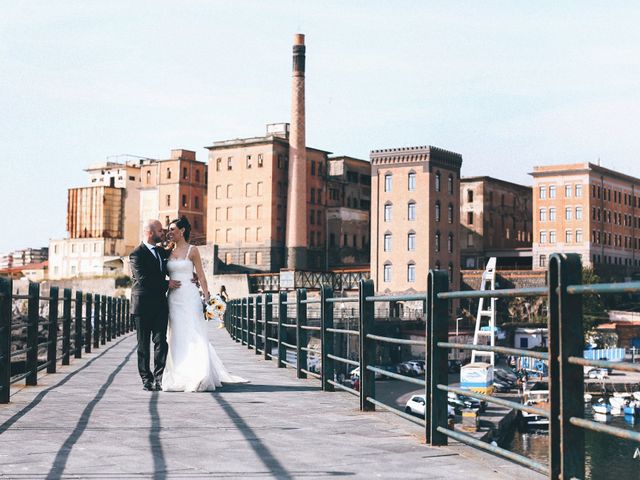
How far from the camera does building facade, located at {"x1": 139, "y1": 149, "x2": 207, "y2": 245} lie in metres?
95.6

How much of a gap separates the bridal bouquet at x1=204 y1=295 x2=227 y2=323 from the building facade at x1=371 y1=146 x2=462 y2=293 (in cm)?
6604

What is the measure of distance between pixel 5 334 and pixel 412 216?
2838 inches

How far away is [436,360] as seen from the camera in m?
6.22

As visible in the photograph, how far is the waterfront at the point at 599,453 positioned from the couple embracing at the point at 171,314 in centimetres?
2776

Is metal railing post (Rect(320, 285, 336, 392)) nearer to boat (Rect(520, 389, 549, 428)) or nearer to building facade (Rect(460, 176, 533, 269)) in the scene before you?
boat (Rect(520, 389, 549, 428))

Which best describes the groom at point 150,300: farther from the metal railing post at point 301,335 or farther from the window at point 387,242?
the window at point 387,242

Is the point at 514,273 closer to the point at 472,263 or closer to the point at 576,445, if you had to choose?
the point at 472,263

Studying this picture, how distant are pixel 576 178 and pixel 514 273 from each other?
16.4m

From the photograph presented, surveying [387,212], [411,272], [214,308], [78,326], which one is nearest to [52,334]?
[214,308]

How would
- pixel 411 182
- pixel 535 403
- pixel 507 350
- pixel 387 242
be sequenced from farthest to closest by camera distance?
pixel 411 182 < pixel 387 242 < pixel 535 403 < pixel 507 350

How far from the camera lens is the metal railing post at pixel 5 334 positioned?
8.38 meters

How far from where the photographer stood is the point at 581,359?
4.07m

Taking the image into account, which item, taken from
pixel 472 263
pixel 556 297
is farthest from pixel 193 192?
pixel 556 297

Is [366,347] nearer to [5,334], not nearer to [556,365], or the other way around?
[5,334]
